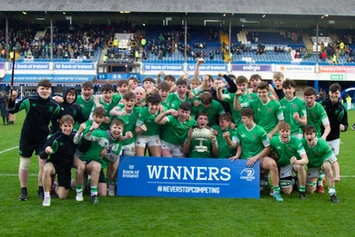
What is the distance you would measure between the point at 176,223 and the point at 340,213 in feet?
7.09

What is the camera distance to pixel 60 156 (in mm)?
6500

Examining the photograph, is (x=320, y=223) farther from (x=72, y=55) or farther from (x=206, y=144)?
(x=72, y=55)

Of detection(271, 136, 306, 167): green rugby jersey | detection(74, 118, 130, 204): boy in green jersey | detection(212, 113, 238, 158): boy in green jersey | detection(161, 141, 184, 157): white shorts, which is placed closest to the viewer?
detection(74, 118, 130, 204): boy in green jersey

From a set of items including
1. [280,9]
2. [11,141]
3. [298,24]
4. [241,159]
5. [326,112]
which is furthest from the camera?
[298,24]

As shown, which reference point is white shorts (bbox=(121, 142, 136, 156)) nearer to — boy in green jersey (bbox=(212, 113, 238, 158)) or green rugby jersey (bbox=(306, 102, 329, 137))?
boy in green jersey (bbox=(212, 113, 238, 158))

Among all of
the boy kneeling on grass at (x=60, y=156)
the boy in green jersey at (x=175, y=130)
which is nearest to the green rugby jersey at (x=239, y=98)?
the boy in green jersey at (x=175, y=130)

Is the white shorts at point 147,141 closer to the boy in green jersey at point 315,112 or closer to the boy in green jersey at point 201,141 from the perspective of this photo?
the boy in green jersey at point 201,141

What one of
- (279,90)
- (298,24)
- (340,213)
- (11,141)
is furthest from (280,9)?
(340,213)

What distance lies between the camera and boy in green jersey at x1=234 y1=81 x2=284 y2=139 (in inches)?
284

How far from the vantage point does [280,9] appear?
38.6 metres

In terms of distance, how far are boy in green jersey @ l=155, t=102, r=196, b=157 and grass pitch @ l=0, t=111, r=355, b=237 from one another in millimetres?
1016

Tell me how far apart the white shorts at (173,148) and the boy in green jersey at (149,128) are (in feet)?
0.35

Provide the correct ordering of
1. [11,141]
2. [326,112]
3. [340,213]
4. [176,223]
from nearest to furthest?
[176,223] < [340,213] < [326,112] < [11,141]

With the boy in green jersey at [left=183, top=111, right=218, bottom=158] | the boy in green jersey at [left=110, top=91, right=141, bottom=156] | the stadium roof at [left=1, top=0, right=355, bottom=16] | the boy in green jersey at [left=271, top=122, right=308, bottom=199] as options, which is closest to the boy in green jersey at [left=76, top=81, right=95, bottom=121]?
A: the boy in green jersey at [left=110, top=91, right=141, bottom=156]
